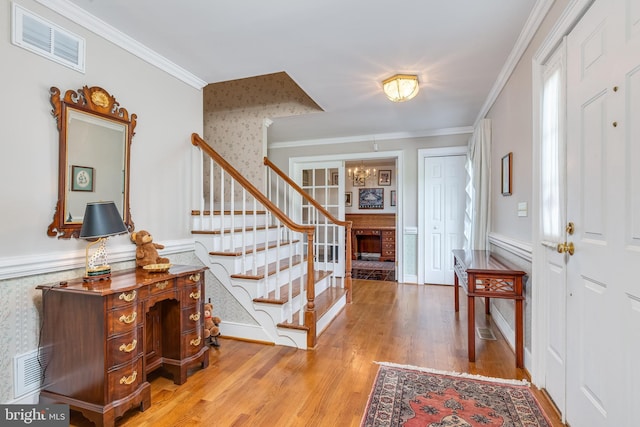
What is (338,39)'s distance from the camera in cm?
222

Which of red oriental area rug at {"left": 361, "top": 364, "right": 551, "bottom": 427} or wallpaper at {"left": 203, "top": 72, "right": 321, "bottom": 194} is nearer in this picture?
red oriental area rug at {"left": 361, "top": 364, "right": 551, "bottom": 427}

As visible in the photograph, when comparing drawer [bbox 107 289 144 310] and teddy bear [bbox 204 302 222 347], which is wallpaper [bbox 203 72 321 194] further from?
drawer [bbox 107 289 144 310]

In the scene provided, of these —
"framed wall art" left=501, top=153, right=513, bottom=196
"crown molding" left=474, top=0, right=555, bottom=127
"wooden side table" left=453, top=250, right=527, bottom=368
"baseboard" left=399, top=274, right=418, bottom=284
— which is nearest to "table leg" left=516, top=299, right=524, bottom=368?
"wooden side table" left=453, top=250, right=527, bottom=368

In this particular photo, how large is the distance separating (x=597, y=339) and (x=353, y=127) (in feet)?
12.2

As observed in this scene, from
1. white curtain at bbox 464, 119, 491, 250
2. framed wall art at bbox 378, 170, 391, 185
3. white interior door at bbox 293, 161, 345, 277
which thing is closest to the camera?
white curtain at bbox 464, 119, 491, 250

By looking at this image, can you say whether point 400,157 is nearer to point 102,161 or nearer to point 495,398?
point 495,398

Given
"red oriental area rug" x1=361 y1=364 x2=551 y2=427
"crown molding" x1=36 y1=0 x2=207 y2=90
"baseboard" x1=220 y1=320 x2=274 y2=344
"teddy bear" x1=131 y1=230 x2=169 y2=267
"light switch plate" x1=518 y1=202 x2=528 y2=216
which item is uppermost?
"crown molding" x1=36 y1=0 x2=207 y2=90

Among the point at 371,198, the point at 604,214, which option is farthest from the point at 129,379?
the point at 371,198

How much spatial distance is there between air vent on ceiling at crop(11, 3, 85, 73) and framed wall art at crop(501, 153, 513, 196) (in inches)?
127

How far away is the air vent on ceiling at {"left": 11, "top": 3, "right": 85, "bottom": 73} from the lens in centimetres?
166

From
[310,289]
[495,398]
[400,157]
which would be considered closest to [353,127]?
[400,157]

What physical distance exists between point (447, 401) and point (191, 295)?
1740 millimetres

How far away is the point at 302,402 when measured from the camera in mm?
1811

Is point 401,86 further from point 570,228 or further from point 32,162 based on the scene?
point 32,162
